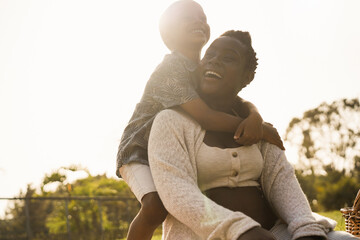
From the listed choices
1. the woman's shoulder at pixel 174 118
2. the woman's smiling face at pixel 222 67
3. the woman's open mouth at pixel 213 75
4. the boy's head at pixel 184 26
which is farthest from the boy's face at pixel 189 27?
the woman's shoulder at pixel 174 118

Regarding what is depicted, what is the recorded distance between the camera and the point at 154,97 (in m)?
2.28

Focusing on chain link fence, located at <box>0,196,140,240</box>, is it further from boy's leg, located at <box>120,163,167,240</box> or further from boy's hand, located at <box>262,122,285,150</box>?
boy's hand, located at <box>262,122,285,150</box>

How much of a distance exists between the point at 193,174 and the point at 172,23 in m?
1.19

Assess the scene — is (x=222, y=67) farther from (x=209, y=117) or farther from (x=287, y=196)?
(x=287, y=196)

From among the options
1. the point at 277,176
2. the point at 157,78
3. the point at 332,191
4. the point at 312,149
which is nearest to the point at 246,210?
the point at 277,176

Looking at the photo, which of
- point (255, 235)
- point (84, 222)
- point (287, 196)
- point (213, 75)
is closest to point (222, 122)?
point (213, 75)

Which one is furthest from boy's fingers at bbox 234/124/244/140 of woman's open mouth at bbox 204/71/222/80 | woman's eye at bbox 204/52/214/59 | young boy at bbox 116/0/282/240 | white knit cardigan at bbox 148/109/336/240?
woman's eye at bbox 204/52/214/59

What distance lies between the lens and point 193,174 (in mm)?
1945

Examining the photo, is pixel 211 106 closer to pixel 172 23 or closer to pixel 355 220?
pixel 172 23

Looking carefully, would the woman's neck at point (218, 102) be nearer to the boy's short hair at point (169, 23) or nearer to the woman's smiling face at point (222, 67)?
the woman's smiling face at point (222, 67)

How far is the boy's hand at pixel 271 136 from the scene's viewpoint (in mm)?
2237

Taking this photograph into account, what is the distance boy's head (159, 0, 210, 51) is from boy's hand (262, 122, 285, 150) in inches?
30.0

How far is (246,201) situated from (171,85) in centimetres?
73

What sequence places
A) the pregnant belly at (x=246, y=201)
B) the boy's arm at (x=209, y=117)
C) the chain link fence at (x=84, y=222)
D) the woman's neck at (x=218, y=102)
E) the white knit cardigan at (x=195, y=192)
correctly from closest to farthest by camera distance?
the white knit cardigan at (x=195, y=192) → the pregnant belly at (x=246, y=201) → the boy's arm at (x=209, y=117) → the woman's neck at (x=218, y=102) → the chain link fence at (x=84, y=222)
